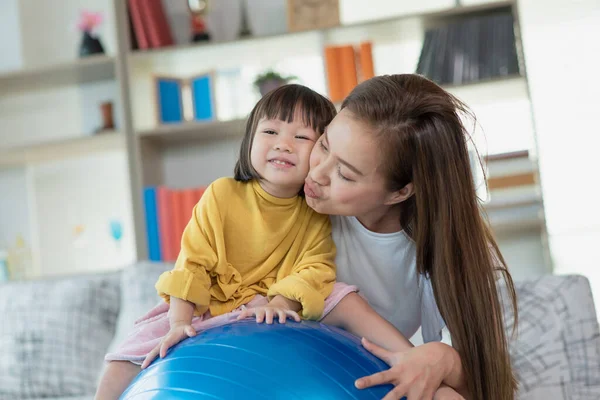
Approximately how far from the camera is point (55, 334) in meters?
2.51

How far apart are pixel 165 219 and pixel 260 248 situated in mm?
1895

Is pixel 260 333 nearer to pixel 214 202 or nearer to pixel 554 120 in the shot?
pixel 214 202

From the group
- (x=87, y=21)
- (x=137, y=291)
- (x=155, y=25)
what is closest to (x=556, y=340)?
(x=137, y=291)

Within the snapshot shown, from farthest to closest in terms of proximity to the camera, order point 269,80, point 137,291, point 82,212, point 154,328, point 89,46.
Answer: point 82,212
point 89,46
point 269,80
point 137,291
point 154,328

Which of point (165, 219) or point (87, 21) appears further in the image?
point (87, 21)

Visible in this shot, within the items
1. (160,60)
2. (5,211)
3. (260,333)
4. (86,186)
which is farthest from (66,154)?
(260,333)

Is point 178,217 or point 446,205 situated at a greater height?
point 446,205

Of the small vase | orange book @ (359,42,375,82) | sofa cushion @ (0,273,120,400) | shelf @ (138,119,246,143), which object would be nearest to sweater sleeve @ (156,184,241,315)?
sofa cushion @ (0,273,120,400)

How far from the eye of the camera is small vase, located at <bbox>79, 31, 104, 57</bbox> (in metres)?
3.50

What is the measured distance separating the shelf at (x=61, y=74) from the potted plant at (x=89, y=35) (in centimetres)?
9

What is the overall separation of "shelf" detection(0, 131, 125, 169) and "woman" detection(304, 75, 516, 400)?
7.29ft

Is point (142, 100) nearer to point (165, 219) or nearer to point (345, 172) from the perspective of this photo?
point (165, 219)

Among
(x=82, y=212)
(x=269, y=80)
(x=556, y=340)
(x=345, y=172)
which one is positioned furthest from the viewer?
(x=82, y=212)

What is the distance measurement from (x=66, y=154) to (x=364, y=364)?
2805mm
